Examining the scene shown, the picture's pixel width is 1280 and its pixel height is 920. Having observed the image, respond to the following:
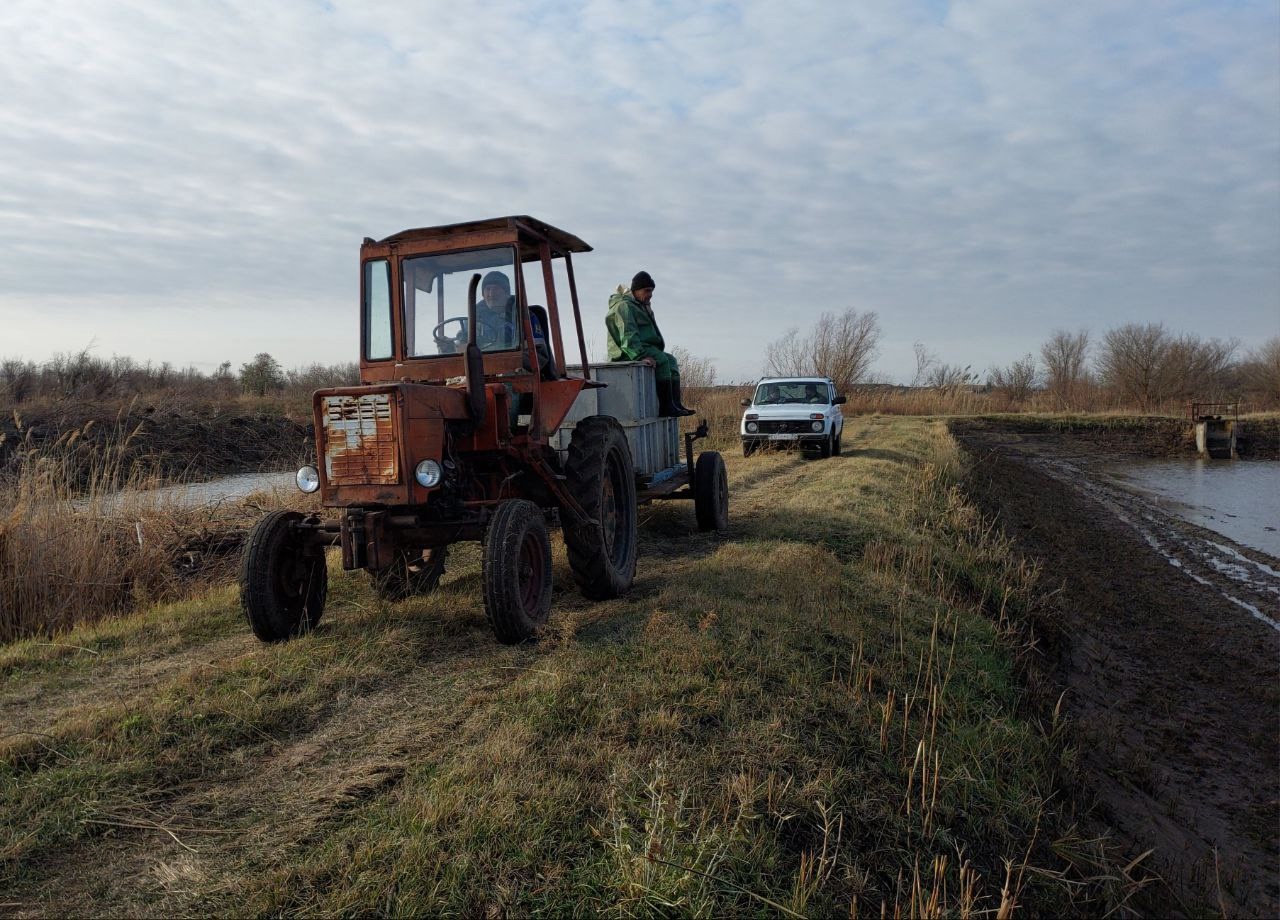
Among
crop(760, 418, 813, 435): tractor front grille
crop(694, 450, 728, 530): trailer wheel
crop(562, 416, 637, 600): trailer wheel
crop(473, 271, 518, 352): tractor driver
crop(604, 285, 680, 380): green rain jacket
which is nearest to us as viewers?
crop(562, 416, 637, 600): trailer wheel

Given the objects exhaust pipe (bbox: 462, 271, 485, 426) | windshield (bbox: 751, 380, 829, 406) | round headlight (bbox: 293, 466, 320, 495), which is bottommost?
round headlight (bbox: 293, 466, 320, 495)

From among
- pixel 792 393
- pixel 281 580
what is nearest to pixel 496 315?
pixel 281 580

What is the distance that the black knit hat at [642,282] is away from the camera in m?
8.62

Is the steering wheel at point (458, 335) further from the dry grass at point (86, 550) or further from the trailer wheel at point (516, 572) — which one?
the dry grass at point (86, 550)

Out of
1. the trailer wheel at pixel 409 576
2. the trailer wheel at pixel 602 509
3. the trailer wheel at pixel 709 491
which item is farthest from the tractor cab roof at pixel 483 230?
the trailer wheel at pixel 709 491

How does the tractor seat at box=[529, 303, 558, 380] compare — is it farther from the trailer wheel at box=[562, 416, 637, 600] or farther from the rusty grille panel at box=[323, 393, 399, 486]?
the rusty grille panel at box=[323, 393, 399, 486]

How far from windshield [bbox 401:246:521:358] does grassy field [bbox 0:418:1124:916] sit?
1851mm

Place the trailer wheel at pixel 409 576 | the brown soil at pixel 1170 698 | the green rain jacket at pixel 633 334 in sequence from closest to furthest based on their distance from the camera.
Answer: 1. the brown soil at pixel 1170 698
2. the trailer wheel at pixel 409 576
3. the green rain jacket at pixel 633 334

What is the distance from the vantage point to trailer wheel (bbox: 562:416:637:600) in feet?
19.4

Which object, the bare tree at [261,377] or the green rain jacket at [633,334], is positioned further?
the bare tree at [261,377]

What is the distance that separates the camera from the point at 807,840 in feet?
11.7

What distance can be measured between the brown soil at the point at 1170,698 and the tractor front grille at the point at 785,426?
153 inches

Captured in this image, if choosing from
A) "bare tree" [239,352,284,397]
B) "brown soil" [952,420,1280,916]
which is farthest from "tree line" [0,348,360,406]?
"brown soil" [952,420,1280,916]

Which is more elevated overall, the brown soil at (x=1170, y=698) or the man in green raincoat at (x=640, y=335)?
the man in green raincoat at (x=640, y=335)
